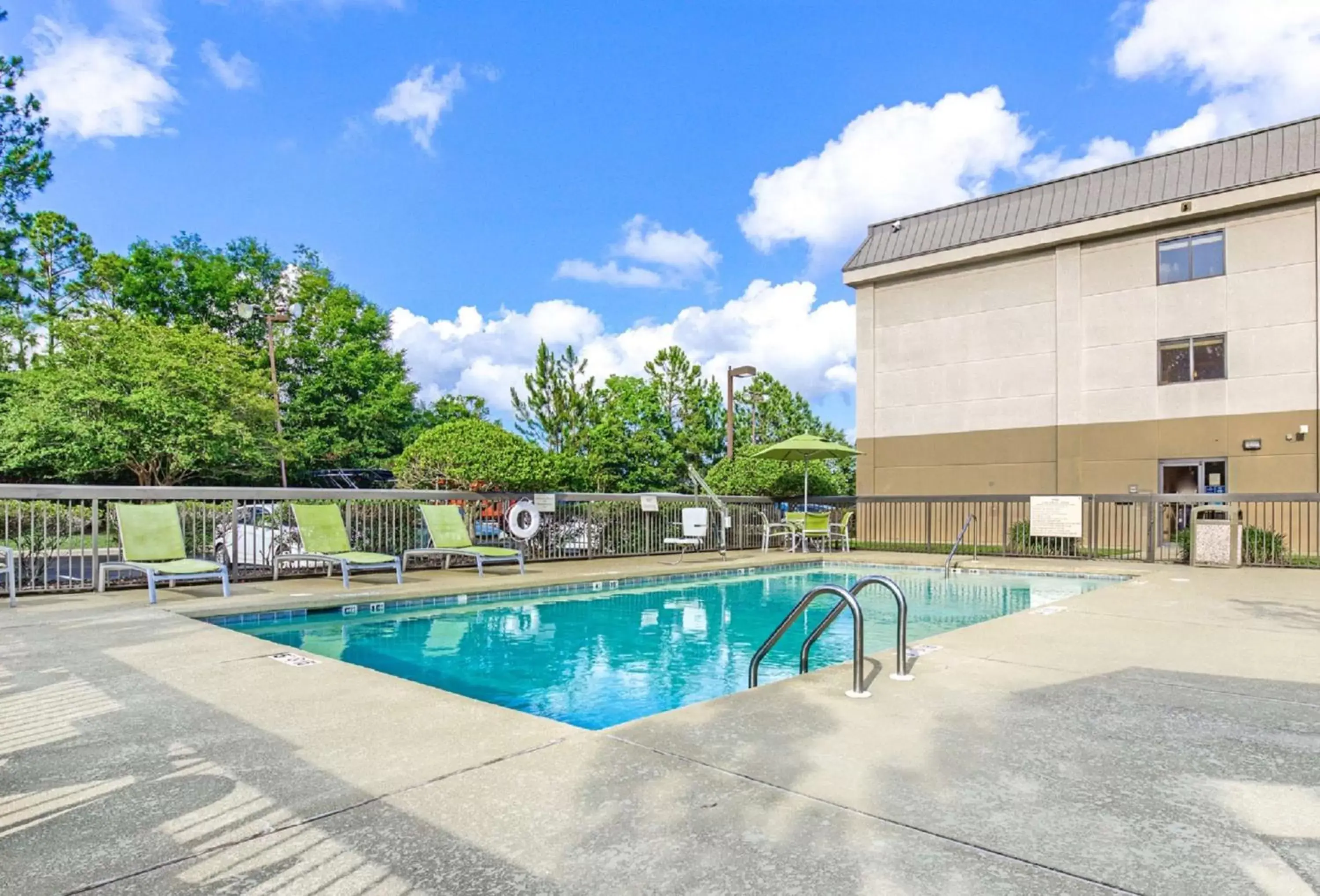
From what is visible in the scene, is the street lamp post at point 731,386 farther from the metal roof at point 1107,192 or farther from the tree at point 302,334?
the tree at point 302,334

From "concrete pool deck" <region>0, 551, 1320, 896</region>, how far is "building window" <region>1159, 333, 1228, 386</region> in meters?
12.5

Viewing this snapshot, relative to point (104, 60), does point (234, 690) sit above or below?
below

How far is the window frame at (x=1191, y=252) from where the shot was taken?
1433 cm

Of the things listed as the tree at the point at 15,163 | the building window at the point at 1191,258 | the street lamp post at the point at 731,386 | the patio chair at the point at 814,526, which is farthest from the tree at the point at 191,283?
the building window at the point at 1191,258

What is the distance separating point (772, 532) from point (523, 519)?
5841 mm

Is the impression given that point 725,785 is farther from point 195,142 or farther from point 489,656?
point 195,142

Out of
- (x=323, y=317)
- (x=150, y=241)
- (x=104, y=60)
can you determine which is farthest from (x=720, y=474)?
(x=150, y=241)

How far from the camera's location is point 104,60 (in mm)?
17375

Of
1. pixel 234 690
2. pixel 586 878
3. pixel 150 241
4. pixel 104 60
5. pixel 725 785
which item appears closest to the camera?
pixel 586 878

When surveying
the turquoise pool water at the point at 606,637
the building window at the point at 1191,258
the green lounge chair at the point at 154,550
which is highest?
the building window at the point at 1191,258

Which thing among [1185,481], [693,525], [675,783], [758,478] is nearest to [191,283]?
[758,478]

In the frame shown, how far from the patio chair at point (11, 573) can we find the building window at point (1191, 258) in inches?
709

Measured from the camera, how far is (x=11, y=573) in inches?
247

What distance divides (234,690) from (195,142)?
2318cm
